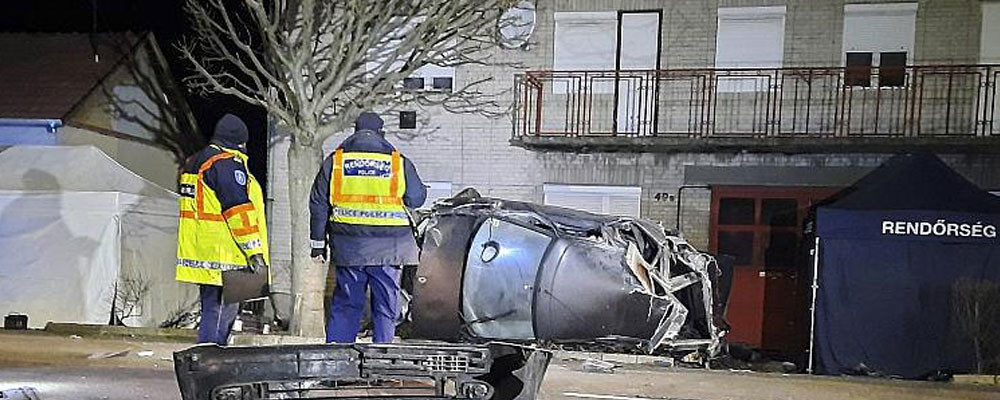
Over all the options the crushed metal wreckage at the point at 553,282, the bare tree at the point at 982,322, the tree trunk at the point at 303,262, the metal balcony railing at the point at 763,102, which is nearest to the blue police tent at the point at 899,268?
the bare tree at the point at 982,322

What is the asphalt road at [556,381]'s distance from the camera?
22.4 ft

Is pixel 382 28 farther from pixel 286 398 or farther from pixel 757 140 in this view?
pixel 286 398

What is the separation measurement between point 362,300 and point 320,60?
718 centimetres

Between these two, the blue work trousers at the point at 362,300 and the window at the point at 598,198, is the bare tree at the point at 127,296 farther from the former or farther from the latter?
the blue work trousers at the point at 362,300

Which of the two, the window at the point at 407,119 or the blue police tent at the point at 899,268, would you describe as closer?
→ the blue police tent at the point at 899,268

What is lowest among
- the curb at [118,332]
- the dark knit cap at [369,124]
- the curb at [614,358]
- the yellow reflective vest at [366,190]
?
the curb at [118,332]

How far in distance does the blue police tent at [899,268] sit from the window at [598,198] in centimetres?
414

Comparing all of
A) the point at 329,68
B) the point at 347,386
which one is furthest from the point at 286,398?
the point at 329,68

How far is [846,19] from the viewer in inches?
556

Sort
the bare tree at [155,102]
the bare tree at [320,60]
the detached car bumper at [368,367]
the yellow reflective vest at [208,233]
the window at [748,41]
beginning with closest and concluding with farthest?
the detached car bumper at [368,367], the yellow reflective vest at [208,233], the bare tree at [320,60], the window at [748,41], the bare tree at [155,102]

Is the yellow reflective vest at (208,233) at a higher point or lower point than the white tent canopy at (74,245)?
higher

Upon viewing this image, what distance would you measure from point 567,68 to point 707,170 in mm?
2743

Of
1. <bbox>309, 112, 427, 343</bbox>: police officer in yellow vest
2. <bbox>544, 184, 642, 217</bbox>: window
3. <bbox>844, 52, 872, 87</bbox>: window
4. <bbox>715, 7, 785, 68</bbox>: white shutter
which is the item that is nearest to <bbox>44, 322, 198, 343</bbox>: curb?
<bbox>309, 112, 427, 343</bbox>: police officer in yellow vest

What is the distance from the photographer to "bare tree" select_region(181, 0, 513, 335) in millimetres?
11758
